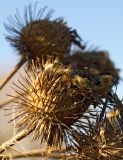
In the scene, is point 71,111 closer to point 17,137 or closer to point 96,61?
point 17,137

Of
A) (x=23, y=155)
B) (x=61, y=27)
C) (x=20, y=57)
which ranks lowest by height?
(x=23, y=155)

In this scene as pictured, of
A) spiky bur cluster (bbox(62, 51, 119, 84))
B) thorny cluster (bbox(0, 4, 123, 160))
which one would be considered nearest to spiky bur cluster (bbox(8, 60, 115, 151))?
thorny cluster (bbox(0, 4, 123, 160))

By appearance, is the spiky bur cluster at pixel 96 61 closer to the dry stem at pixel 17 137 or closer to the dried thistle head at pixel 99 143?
the dry stem at pixel 17 137

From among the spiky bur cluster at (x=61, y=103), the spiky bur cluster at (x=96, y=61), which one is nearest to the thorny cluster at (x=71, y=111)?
the spiky bur cluster at (x=61, y=103)

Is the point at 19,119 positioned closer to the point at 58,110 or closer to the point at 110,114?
the point at 58,110

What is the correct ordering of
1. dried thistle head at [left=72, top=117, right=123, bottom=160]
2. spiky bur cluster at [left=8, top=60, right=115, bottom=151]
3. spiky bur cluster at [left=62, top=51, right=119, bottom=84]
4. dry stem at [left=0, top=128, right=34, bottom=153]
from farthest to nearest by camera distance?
1. spiky bur cluster at [left=62, top=51, right=119, bottom=84]
2. dry stem at [left=0, top=128, right=34, bottom=153]
3. spiky bur cluster at [left=8, top=60, right=115, bottom=151]
4. dried thistle head at [left=72, top=117, right=123, bottom=160]

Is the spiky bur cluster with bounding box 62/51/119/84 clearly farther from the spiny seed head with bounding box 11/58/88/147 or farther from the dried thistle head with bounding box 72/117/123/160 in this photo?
the dried thistle head with bounding box 72/117/123/160

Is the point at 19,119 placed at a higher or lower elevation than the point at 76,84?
lower

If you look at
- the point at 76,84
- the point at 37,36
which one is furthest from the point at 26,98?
the point at 37,36

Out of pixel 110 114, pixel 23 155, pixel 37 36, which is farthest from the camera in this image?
pixel 37 36
